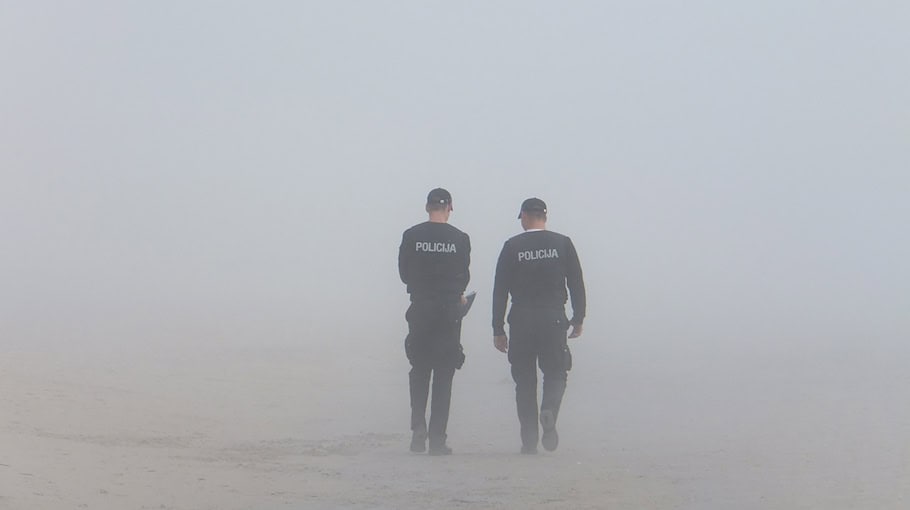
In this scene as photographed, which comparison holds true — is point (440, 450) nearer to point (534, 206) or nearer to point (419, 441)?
point (419, 441)

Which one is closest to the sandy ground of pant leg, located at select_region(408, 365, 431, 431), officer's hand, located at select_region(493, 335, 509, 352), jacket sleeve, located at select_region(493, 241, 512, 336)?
pant leg, located at select_region(408, 365, 431, 431)

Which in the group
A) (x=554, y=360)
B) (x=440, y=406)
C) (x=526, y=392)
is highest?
(x=554, y=360)

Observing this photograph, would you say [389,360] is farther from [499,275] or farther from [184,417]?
[499,275]

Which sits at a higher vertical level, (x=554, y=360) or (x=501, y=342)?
(x=501, y=342)

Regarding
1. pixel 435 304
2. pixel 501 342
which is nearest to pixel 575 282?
pixel 501 342

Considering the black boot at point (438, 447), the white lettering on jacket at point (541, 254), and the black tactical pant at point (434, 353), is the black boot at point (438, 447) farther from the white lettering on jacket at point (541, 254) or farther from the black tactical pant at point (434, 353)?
the white lettering on jacket at point (541, 254)

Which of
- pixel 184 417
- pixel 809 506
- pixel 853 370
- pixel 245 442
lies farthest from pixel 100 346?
pixel 809 506

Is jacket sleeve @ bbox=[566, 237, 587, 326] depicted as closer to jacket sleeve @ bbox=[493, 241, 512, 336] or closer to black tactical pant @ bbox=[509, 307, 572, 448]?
black tactical pant @ bbox=[509, 307, 572, 448]

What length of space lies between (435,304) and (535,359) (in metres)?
0.76

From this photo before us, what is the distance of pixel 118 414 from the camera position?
1062 cm

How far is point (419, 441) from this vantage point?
352 inches

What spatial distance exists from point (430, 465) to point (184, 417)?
348cm

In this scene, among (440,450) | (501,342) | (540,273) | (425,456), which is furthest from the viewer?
(501,342)

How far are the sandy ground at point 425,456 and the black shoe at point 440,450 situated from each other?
0.14 m
